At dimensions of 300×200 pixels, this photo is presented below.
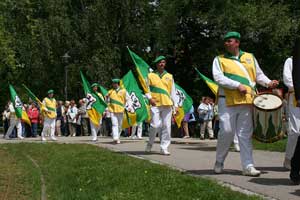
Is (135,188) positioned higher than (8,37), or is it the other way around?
(8,37)

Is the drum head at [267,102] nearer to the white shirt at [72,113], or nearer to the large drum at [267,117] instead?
the large drum at [267,117]

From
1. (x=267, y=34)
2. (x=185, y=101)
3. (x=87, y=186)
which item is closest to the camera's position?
(x=87, y=186)

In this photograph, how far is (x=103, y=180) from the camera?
927 centimetres

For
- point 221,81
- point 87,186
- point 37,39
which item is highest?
point 37,39

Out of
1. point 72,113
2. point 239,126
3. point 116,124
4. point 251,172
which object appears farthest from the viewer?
point 72,113

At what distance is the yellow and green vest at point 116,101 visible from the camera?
19625 mm

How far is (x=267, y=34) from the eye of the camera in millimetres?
38844

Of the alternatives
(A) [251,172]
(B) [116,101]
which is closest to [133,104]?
(B) [116,101]

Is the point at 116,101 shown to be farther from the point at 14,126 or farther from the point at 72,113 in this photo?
the point at 72,113

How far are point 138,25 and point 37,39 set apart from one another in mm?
8650

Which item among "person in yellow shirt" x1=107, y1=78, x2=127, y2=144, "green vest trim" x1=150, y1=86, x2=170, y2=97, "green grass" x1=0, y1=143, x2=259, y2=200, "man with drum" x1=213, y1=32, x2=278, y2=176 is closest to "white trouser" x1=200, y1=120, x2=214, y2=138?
"person in yellow shirt" x1=107, y1=78, x2=127, y2=144

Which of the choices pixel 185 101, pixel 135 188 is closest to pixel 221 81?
pixel 135 188

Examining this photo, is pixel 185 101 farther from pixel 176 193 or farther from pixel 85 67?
pixel 85 67

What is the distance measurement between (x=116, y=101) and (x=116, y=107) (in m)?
0.20
